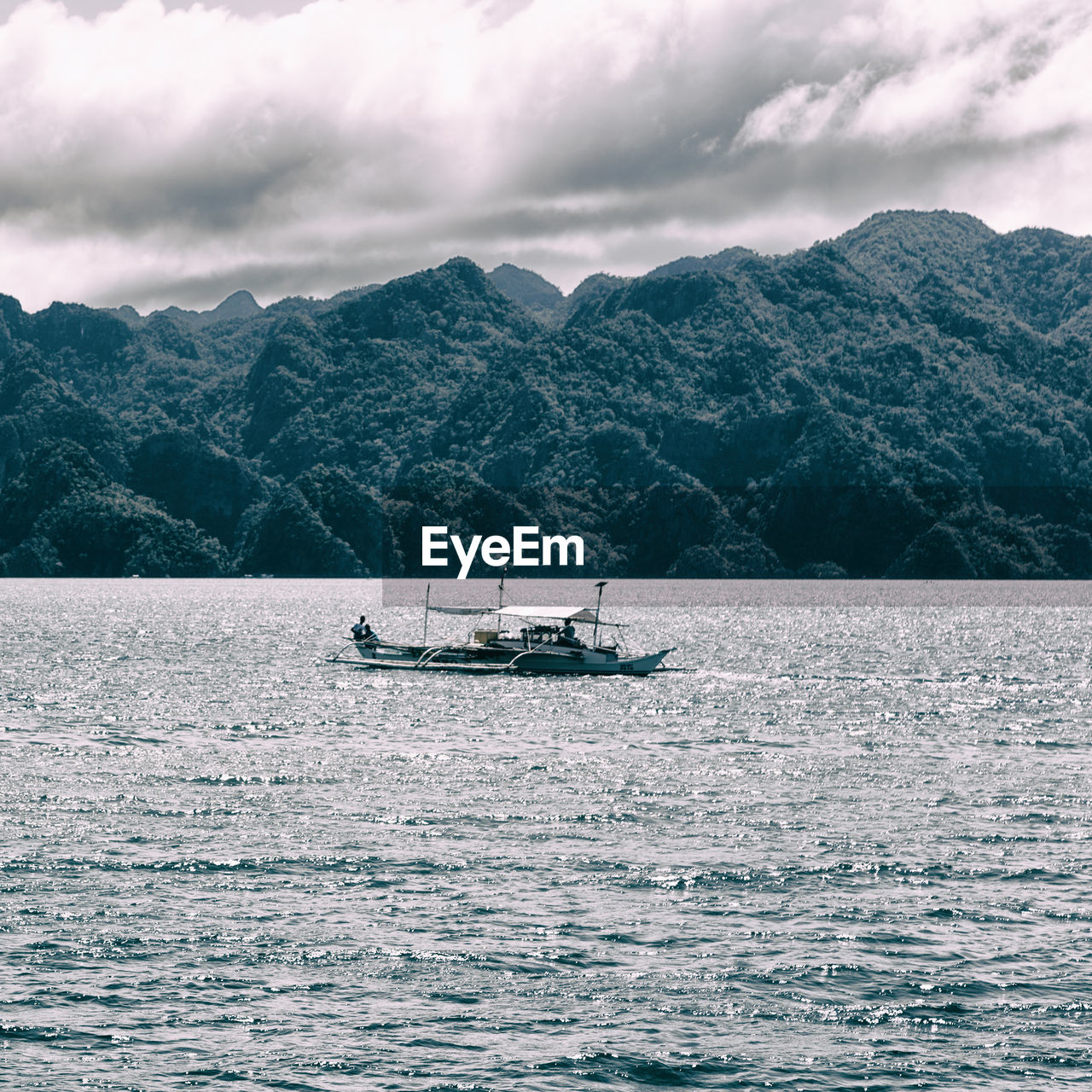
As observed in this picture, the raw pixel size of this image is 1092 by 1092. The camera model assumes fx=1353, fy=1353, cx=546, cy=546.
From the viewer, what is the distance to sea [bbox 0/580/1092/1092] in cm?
2431

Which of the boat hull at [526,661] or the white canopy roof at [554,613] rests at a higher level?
the white canopy roof at [554,613]

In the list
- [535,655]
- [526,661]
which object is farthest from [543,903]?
[526,661]

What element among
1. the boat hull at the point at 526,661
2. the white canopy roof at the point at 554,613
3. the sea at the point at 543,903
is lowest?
the sea at the point at 543,903

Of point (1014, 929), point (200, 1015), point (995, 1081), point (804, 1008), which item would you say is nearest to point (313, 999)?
point (200, 1015)

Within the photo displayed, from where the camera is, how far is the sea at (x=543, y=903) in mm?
24312

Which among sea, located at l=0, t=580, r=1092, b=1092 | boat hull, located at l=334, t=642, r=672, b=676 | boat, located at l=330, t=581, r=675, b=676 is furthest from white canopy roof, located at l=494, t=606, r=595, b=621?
sea, located at l=0, t=580, r=1092, b=1092

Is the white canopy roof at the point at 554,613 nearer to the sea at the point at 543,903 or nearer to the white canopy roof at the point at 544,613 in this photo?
the white canopy roof at the point at 544,613

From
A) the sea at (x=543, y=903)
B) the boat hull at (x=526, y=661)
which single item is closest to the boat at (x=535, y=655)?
the boat hull at (x=526, y=661)

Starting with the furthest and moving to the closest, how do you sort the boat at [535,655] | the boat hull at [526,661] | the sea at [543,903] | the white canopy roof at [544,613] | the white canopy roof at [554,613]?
the boat hull at [526,661] → the boat at [535,655] → the white canopy roof at [554,613] → the white canopy roof at [544,613] → the sea at [543,903]

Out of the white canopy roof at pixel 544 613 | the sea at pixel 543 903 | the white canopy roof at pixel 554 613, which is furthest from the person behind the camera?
the white canopy roof at pixel 554 613

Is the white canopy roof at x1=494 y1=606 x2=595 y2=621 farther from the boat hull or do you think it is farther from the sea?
the sea

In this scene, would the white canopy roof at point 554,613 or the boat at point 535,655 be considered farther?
the boat at point 535,655

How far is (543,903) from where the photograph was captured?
1326 inches

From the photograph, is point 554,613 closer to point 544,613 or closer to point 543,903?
point 544,613
